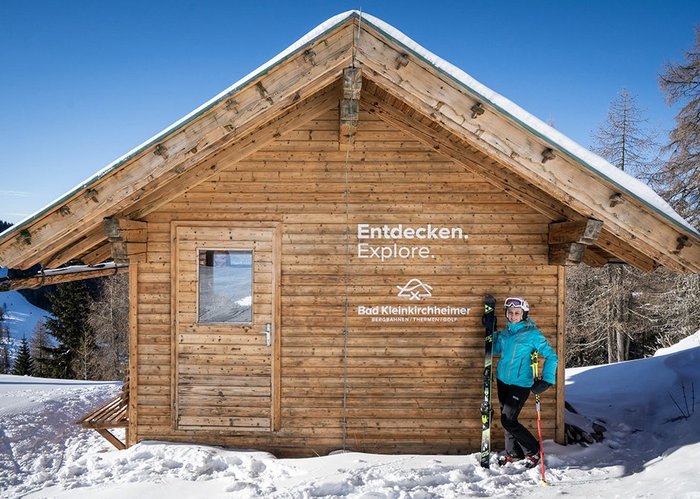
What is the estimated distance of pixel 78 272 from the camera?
25.2 ft

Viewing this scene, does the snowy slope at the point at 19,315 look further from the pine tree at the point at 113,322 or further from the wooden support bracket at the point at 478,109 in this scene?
the wooden support bracket at the point at 478,109

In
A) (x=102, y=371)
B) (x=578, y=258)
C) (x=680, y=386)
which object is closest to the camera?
(x=578, y=258)

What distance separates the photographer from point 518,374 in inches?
209

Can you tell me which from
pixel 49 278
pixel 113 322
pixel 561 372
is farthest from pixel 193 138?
pixel 113 322

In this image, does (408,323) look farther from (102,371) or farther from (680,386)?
(102,371)

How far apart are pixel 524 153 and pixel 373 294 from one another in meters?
2.73

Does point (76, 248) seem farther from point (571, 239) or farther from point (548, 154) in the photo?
point (571, 239)

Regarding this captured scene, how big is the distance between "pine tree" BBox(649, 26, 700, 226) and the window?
14.6 metres

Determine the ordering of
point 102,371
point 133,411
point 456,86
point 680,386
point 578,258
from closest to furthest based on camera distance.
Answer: point 456,86 → point 578,258 → point 133,411 → point 680,386 → point 102,371

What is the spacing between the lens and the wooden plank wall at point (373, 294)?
6078mm

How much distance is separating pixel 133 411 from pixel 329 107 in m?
5.17

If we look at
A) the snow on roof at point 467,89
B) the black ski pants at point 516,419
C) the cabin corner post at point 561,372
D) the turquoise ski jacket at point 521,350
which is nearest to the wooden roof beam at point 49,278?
the snow on roof at point 467,89

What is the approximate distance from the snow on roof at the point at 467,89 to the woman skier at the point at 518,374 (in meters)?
1.81

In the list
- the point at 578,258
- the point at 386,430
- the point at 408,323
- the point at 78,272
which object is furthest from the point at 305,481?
the point at 78,272
